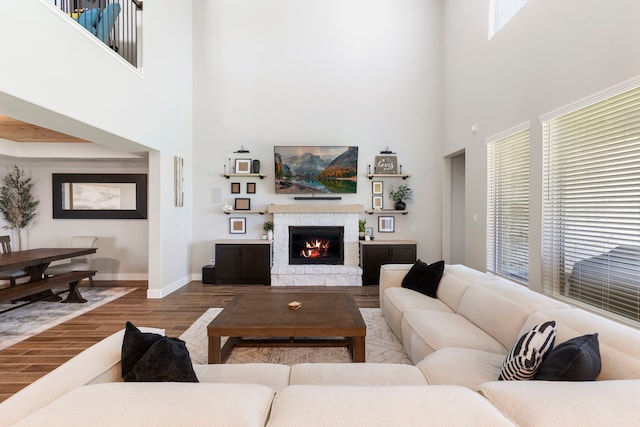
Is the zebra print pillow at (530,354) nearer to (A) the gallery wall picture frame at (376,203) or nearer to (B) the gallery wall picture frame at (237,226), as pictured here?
(A) the gallery wall picture frame at (376,203)

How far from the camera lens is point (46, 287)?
4.07 meters

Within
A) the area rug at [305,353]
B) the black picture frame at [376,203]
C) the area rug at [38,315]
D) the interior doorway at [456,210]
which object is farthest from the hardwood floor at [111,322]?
the interior doorway at [456,210]

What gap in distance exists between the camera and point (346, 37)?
6.06m

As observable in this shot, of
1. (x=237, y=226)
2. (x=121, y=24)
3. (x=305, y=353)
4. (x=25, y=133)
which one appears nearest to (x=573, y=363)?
(x=305, y=353)

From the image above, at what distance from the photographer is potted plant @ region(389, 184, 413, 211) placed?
19.6 feet

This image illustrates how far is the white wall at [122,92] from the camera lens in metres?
2.62

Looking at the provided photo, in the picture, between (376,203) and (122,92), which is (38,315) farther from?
(376,203)

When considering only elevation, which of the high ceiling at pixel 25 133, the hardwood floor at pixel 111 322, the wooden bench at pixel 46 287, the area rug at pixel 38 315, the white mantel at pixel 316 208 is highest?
the high ceiling at pixel 25 133

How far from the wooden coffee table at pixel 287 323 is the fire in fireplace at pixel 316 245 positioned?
256 centimetres

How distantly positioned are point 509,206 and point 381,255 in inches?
89.0

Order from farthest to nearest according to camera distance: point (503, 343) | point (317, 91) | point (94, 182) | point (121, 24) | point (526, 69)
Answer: point (317, 91)
point (94, 182)
point (121, 24)
point (526, 69)
point (503, 343)

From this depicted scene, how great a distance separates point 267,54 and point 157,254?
427 cm

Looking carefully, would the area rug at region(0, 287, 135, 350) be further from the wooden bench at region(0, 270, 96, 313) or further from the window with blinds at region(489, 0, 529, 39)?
the window with blinds at region(489, 0, 529, 39)

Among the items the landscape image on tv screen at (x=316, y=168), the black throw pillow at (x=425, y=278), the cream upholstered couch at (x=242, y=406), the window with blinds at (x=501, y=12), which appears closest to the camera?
the cream upholstered couch at (x=242, y=406)
